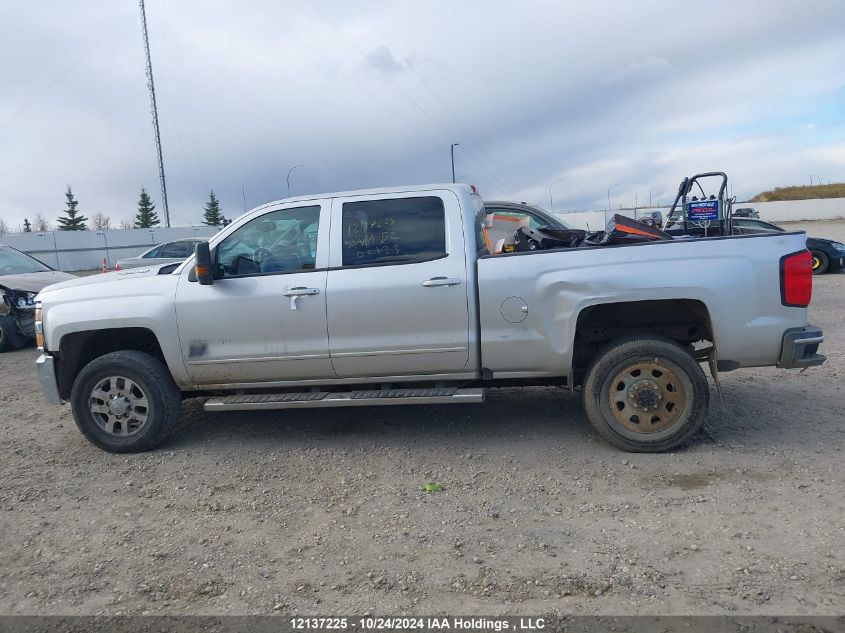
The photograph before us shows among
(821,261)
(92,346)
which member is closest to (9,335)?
(92,346)

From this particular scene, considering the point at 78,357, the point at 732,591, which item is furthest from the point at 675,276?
the point at 78,357

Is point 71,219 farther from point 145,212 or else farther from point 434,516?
point 434,516

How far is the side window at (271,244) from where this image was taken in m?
5.24

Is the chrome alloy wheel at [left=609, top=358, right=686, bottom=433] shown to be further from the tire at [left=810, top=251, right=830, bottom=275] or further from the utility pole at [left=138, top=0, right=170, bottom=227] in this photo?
the utility pole at [left=138, top=0, right=170, bottom=227]

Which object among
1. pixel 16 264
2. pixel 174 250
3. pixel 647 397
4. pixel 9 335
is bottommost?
pixel 647 397

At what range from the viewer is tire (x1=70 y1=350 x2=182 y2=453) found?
5246mm

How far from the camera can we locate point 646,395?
15.6ft

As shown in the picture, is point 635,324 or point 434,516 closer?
point 434,516

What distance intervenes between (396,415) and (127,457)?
2.28 meters

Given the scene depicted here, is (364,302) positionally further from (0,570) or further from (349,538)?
(0,570)

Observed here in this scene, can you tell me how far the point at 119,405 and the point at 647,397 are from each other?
162 inches

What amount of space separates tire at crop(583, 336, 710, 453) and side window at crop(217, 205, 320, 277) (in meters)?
2.46

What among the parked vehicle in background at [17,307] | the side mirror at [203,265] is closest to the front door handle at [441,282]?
the side mirror at [203,265]

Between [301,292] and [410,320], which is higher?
[301,292]
